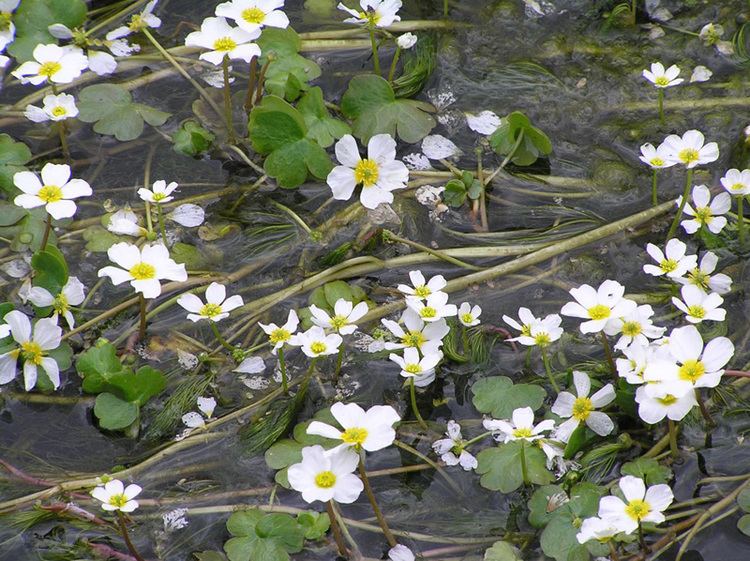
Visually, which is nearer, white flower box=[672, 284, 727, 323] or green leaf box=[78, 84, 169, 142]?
white flower box=[672, 284, 727, 323]

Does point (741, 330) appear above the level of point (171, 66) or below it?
below

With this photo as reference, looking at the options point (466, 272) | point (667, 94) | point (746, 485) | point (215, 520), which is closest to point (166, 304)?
point (215, 520)

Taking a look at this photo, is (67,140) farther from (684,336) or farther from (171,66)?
(684,336)

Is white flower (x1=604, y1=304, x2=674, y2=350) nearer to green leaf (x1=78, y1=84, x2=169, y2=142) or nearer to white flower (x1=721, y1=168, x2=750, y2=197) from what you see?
white flower (x1=721, y1=168, x2=750, y2=197)

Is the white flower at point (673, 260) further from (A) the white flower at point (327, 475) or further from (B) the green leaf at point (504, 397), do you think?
(A) the white flower at point (327, 475)

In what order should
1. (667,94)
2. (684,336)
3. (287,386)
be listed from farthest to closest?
1. (667,94)
2. (287,386)
3. (684,336)

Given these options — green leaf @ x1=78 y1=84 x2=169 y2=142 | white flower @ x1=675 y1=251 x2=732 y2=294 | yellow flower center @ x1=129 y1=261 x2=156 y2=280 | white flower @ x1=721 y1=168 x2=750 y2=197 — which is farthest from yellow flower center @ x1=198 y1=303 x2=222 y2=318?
white flower @ x1=721 y1=168 x2=750 y2=197
